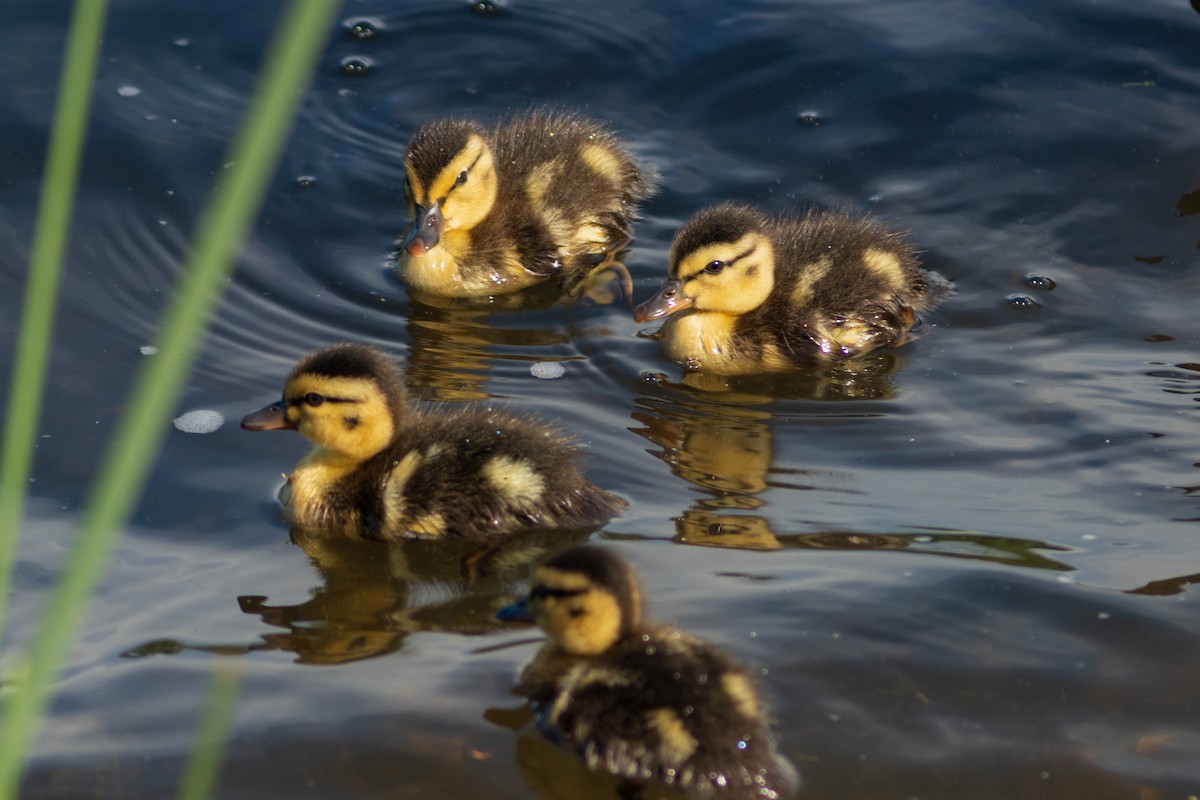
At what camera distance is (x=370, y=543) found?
12.7 feet

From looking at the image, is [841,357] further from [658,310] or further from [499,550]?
[499,550]

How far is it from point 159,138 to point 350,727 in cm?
390

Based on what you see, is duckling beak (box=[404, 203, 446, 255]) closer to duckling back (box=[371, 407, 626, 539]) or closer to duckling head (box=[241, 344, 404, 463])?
duckling head (box=[241, 344, 404, 463])

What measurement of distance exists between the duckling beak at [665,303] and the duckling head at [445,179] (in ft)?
2.92

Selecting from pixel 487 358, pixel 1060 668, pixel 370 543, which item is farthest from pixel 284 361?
pixel 1060 668

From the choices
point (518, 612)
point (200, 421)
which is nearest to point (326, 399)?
point (200, 421)

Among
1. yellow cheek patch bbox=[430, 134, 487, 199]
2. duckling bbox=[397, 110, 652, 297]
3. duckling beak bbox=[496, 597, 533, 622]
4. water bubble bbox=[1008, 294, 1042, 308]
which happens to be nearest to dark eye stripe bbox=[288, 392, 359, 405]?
duckling beak bbox=[496, 597, 533, 622]

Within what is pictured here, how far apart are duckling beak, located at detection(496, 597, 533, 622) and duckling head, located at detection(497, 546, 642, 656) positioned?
0.08 metres

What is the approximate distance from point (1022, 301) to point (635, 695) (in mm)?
3133

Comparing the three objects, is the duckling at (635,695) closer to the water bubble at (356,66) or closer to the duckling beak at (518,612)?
the duckling beak at (518,612)

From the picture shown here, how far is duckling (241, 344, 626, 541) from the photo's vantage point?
3.78 metres

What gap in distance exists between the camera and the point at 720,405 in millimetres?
4758

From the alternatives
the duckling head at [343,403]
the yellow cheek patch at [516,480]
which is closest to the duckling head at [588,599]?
the yellow cheek patch at [516,480]

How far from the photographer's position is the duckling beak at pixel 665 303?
198 inches
